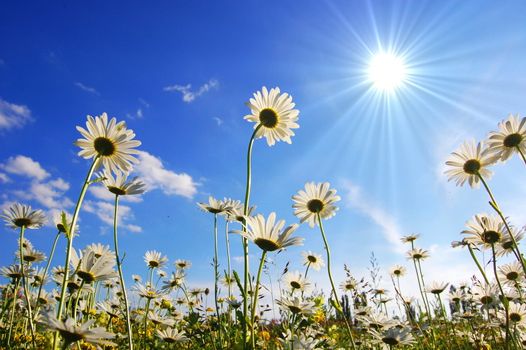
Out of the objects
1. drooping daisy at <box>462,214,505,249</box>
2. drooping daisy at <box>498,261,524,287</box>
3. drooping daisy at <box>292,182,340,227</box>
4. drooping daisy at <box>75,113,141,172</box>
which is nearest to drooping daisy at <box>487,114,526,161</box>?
drooping daisy at <box>462,214,505,249</box>

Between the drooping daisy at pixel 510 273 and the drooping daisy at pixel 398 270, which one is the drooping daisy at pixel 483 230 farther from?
the drooping daisy at pixel 398 270

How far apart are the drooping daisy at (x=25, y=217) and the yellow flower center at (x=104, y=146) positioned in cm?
121

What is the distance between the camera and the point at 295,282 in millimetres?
4527

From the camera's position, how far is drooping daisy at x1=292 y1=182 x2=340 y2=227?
11.3 feet

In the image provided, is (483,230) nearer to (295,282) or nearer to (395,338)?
(395,338)

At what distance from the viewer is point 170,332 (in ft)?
12.4

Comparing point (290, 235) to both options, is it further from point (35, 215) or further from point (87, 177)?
point (35, 215)

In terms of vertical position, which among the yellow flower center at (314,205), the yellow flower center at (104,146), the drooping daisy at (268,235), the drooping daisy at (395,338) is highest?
the yellow flower center at (104,146)

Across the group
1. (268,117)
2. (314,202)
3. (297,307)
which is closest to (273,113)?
(268,117)

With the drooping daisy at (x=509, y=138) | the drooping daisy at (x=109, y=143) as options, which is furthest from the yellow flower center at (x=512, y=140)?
the drooping daisy at (x=109, y=143)

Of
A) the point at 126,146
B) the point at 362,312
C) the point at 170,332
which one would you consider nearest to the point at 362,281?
the point at 362,312

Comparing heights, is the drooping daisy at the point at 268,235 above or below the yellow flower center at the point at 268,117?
below

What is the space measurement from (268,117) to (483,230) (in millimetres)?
1966

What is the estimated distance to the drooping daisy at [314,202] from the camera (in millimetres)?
3453
